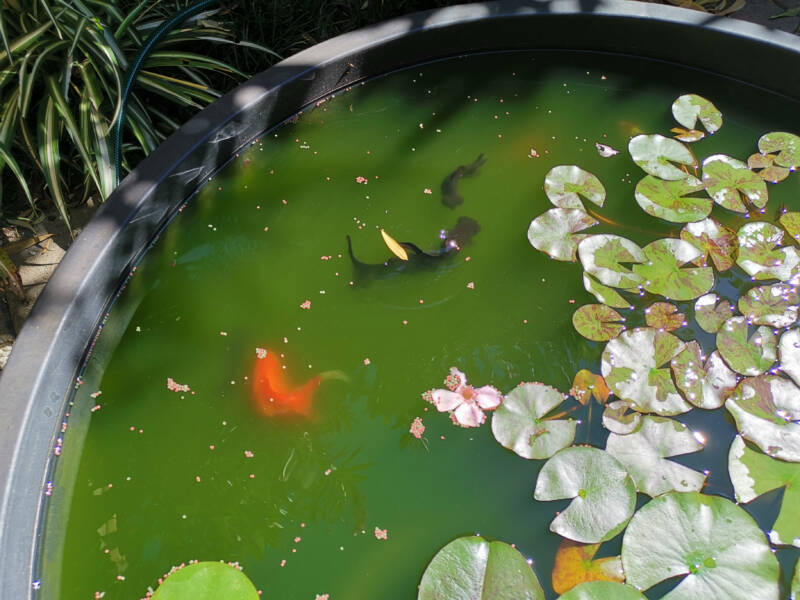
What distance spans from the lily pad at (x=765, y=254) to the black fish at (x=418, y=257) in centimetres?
55

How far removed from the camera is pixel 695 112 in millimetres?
1543

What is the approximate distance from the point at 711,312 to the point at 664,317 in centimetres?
9

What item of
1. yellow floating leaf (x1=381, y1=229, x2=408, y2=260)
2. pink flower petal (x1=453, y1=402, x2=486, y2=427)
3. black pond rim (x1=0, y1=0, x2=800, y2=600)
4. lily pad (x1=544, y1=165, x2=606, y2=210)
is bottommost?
pink flower petal (x1=453, y1=402, x2=486, y2=427)

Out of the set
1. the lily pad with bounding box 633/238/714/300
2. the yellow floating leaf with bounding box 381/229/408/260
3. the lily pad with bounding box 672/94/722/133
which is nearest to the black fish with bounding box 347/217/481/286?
the yellow floating leaf with bounding box 381/229/408/260

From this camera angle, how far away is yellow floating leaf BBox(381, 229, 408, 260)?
1.36 metres

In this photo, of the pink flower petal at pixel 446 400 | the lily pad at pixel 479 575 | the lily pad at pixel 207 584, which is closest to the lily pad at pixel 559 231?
the pink flower petal at pixel 446 400

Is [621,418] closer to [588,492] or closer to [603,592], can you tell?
[588,492]

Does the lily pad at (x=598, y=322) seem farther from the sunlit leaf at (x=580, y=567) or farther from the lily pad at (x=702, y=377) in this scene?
the sunlit leaf at (x=580, y=567)

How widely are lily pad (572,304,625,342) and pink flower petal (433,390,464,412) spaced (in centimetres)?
28

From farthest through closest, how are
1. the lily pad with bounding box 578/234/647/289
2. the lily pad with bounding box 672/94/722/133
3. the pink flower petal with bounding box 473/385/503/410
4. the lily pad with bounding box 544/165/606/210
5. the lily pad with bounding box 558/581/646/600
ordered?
the lily pad with bounding box 672/94/722/133 → the lily pad with bounding box 544/165/606/210 → the lily pad with bounding box 578/234/647/289 → the pink flower petal with bounding box 473/385/503/410 → the lily pad with bounding box 558/581/646/600

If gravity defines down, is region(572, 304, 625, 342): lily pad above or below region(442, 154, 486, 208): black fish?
below

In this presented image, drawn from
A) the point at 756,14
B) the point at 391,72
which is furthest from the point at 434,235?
the point at 756,14

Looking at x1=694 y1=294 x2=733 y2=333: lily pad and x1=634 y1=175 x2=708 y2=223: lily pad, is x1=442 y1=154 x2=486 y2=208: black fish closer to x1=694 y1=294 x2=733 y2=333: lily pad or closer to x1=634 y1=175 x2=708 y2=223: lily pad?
x1=634 y1=175 x2=708 y2=223: lily pad

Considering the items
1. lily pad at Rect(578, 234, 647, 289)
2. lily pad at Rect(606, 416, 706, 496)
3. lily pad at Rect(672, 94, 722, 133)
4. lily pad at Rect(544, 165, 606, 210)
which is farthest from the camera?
lily pad at Rect(672, 94, 722, 133)
